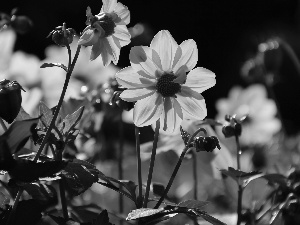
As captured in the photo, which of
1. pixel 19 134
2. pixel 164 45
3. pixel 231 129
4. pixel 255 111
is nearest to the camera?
pixel 19 134

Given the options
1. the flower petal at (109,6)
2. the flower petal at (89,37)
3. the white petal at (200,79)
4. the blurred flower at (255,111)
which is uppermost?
the flower petal at (109,6)

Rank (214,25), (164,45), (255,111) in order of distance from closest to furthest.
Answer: (164,45), (255,111), (214,25)

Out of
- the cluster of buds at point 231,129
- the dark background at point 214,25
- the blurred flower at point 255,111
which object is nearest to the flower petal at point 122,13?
the cluster of buds at point 231,129

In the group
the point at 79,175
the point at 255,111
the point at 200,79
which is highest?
the point at 200,79

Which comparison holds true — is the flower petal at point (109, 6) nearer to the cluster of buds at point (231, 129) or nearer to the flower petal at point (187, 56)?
the flower petal at point (187, 56)

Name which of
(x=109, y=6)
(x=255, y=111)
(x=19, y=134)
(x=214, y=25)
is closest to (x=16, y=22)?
(x=109, y=6)

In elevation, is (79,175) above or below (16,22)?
below

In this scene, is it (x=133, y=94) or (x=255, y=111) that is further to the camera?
(x=255, y=111)

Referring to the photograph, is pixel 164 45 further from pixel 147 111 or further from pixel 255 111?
pixel 255 111
